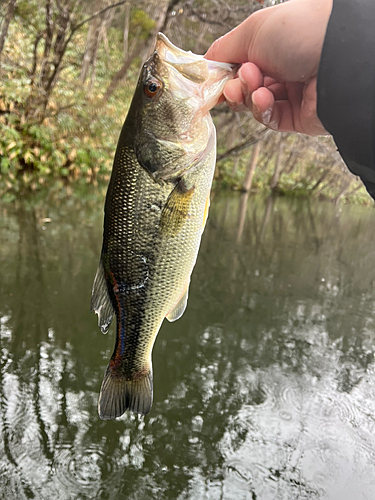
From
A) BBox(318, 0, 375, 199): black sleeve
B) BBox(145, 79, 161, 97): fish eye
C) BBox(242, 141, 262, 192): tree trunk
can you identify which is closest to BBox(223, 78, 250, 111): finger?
BBox(145, 79, 161, 97): fish eye

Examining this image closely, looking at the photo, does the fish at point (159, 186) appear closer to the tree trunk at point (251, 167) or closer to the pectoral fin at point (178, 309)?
the pectoral fin at point (178, 309)

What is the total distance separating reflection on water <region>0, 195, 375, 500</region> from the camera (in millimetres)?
2648

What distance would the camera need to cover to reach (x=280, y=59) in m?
1.49

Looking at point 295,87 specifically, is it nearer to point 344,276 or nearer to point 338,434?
point 338,434

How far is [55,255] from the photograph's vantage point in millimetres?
5574

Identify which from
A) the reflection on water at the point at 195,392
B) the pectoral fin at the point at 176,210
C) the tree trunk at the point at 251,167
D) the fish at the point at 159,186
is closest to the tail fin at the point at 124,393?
the fish at the point at 159,186

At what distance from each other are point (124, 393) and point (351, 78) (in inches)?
56.5

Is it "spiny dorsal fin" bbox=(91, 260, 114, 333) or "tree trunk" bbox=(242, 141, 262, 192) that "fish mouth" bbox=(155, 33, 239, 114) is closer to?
"spiny dorsal fin" bbox=(91, 260, 114, 333)

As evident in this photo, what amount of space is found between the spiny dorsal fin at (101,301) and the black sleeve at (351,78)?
3.42ft

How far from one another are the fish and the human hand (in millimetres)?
128

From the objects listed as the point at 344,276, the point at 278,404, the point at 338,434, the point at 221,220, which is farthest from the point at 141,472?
the point at 221,220

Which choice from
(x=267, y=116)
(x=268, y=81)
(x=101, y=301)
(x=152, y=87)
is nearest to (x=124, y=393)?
(x=101, y=301)

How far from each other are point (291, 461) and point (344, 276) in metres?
5.70

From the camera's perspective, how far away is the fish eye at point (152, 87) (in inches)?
59.1
